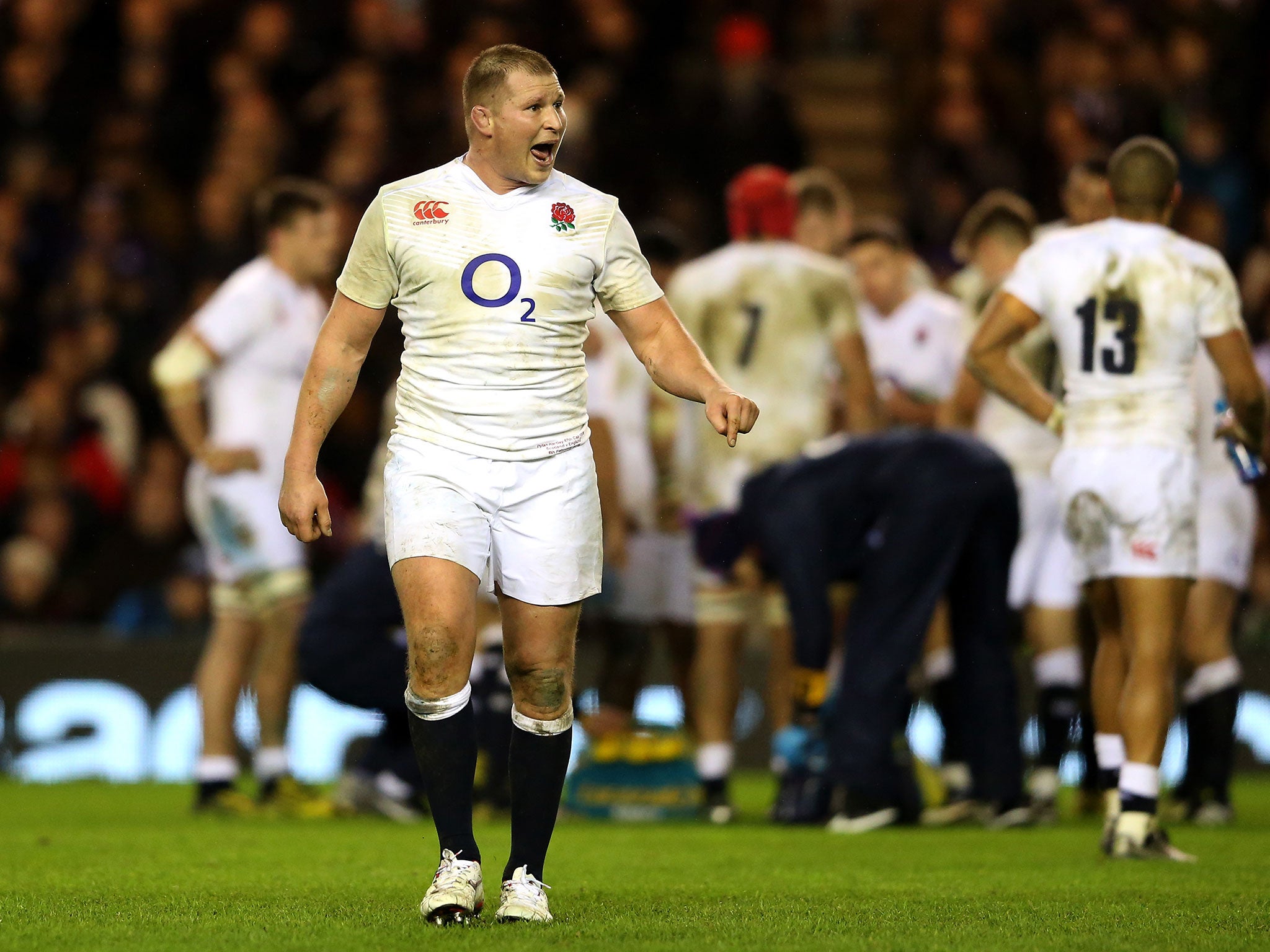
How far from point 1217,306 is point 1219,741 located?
7.98 feet

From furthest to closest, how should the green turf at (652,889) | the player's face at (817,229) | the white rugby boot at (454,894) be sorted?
1. the player's face at (817,229)
2. the white rugby boot at (454,894)
3. the green turf at (652,889)

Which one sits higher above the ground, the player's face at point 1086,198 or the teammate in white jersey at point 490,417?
the player's face at point 1086,198

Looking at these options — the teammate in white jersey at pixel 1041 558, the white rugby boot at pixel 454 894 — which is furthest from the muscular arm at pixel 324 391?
the teammate in white jersey at pixel 1041 558

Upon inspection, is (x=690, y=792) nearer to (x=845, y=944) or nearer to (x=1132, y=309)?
(x=1132, y=309)

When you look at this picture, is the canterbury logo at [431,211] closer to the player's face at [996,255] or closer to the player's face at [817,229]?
the player's face at [996,255]

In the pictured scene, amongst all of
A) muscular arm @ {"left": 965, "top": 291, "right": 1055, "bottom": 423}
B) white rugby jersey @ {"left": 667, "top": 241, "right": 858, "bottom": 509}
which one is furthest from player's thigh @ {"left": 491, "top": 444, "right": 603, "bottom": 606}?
white rugby jersey @ {"left": 667, "top": 241, "right": 858, "bottom": 509}

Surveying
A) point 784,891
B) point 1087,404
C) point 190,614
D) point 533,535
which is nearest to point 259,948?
point 533,535

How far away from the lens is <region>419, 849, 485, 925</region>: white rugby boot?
16.5 ft

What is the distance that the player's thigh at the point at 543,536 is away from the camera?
5.24 meters

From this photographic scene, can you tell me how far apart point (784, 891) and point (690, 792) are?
311cm

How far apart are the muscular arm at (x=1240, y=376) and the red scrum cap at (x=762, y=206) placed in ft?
9.22

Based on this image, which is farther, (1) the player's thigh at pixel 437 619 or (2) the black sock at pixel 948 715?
(2) the black sock at pixel 948 715

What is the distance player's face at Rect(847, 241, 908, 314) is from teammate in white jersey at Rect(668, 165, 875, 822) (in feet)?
3.62

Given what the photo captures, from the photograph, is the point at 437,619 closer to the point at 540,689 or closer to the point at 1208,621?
the point at 540,689
